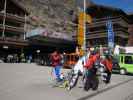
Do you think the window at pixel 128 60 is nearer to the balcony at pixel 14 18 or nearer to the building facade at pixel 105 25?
the building facade at pixel 105 25

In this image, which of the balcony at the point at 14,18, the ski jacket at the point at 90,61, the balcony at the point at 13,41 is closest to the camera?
the ski jacket at the point at 90,61

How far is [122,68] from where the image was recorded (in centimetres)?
2989

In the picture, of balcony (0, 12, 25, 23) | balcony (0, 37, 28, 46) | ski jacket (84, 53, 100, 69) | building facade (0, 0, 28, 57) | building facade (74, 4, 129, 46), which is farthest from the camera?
building facade (74, 4, 129, 46)

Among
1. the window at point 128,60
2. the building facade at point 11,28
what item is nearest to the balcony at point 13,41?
the building facade at point 11,28

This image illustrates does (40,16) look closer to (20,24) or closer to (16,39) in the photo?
(20,24)

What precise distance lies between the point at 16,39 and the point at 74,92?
44.2 metres

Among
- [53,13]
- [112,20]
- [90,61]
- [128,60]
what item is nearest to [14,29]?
[112,20]

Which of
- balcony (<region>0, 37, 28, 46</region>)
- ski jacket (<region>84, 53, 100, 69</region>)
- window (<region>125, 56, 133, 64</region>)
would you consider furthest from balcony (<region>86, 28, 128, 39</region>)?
ski jacket (<region>84, 53, 100, 69</region>)

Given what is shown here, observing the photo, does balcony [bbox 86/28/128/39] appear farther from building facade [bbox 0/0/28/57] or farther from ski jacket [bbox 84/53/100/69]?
ski jacket [bbox 84/53/100/69]

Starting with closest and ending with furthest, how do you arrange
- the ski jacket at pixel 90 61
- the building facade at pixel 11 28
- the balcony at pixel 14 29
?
the ski jacket at pixel 90 61
the building facade at pixel 11 28
the balcony at pixel 14 29

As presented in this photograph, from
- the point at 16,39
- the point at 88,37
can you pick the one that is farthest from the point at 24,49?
the point at 88,37

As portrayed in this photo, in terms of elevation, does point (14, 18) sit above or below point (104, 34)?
above

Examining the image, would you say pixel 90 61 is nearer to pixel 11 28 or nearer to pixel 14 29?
pixel 11 28

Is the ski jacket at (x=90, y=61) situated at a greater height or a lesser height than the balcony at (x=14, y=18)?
lesser
